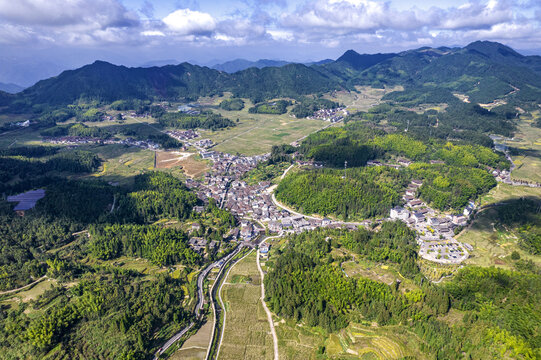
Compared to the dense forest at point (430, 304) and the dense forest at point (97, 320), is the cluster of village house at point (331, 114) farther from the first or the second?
the dense forest at point (97, 320)

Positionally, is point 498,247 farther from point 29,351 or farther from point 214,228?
point 29,351

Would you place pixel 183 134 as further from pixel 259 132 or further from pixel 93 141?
pixel 93 141

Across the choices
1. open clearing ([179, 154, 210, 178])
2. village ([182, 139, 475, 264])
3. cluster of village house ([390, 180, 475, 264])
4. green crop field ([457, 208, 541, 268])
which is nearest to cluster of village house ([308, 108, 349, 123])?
open clearing ([179, 154, 210, 178])

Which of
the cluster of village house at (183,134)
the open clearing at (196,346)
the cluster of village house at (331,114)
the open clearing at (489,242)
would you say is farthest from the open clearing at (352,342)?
the cluster of village house at (331,114)

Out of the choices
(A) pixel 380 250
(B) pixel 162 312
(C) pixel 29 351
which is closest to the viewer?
(C) pixel 29 351

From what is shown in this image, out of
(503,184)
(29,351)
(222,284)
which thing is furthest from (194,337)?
(503,184)
